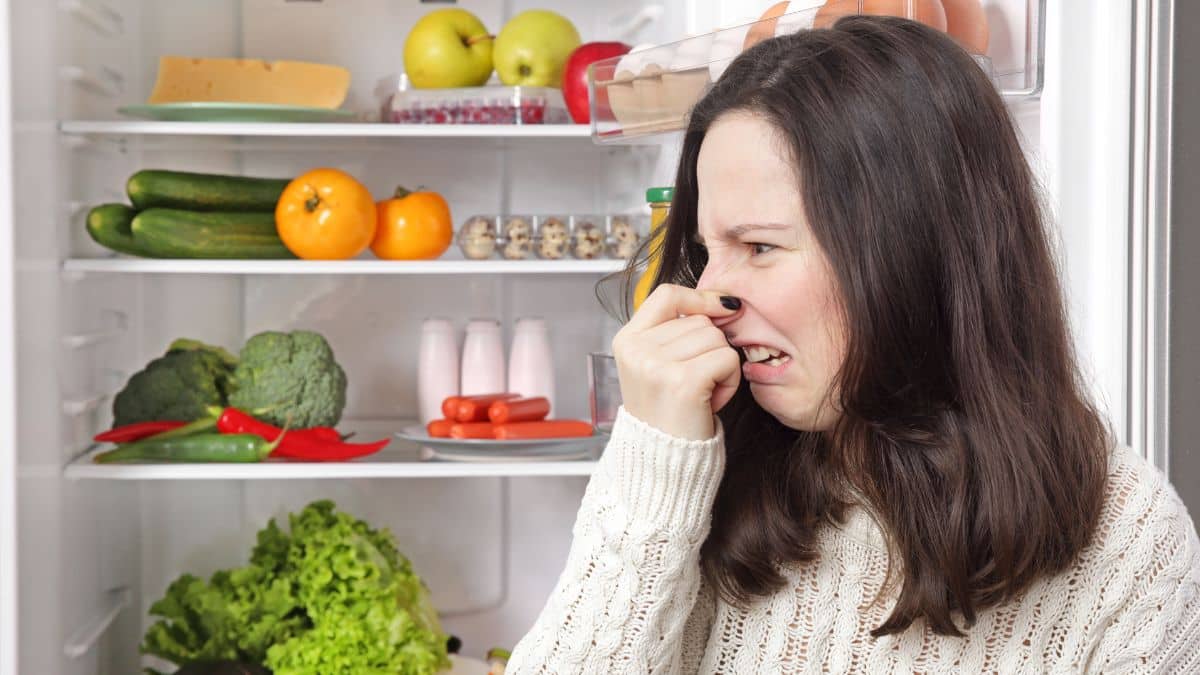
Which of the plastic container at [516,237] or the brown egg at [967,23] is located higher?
the brown egg at [967,23]

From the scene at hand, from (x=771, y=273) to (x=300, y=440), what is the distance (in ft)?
4.19

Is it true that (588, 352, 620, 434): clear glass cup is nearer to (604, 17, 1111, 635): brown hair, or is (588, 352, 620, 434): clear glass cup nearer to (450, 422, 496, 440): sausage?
(450, 422, 496, 440): sausage

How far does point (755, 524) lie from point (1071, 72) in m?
0.64

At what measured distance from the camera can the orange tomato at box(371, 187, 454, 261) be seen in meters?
1.99

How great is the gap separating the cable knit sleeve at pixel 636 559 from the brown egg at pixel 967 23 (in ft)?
1.69

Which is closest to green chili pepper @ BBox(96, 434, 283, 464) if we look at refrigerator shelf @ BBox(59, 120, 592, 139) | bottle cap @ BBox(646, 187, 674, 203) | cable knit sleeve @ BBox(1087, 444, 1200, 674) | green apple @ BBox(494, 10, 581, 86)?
refrigerator shelf @ BBox(59, 120, 592, 139)

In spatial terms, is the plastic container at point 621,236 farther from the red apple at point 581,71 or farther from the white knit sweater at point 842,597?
the white knit sweater at point 842,597

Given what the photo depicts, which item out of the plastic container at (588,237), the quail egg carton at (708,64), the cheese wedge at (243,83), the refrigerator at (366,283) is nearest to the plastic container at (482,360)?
the refrigerator at (366,283)

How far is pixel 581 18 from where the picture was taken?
234 centimetres

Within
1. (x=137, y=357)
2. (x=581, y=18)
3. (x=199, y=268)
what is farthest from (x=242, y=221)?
(x=581, y=18)

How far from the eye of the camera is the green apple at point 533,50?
2021 millimetres

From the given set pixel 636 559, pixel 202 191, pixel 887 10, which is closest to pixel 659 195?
Result: pixel 887 10

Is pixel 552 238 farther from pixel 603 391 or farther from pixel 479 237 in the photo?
pixel 603 391

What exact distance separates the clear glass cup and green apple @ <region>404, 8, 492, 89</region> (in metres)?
0.69
